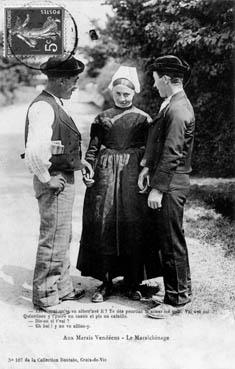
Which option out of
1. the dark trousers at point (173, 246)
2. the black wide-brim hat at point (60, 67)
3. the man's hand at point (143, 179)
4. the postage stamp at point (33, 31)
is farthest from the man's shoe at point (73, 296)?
the postage stamp at point (33, 31)

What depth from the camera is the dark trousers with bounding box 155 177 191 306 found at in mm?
3492

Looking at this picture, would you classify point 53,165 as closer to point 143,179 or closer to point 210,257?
point 143,179

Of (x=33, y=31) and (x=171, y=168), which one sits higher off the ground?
(x=33, y=31)

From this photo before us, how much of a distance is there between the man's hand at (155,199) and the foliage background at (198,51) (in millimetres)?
3007

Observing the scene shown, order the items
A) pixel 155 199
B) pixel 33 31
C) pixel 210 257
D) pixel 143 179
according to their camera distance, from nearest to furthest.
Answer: pixel 155 199 < pixel 143 179 < pixel 33 31 < pixel 210 257

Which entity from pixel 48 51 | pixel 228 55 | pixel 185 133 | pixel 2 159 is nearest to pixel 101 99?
pixel 2 159

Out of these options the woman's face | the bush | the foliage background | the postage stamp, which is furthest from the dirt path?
the bush

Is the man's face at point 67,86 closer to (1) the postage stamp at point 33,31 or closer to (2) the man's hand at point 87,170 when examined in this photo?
(2) the man's hand at point 87,170

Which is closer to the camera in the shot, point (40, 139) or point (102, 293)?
point (40, 139)

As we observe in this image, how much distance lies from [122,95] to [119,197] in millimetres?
783

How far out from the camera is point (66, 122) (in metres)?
3.53

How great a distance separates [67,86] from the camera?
11.9 feet

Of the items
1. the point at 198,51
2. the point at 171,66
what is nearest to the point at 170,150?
the point at 171,66

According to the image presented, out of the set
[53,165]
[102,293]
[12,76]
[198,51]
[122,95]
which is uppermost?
[198,51]
